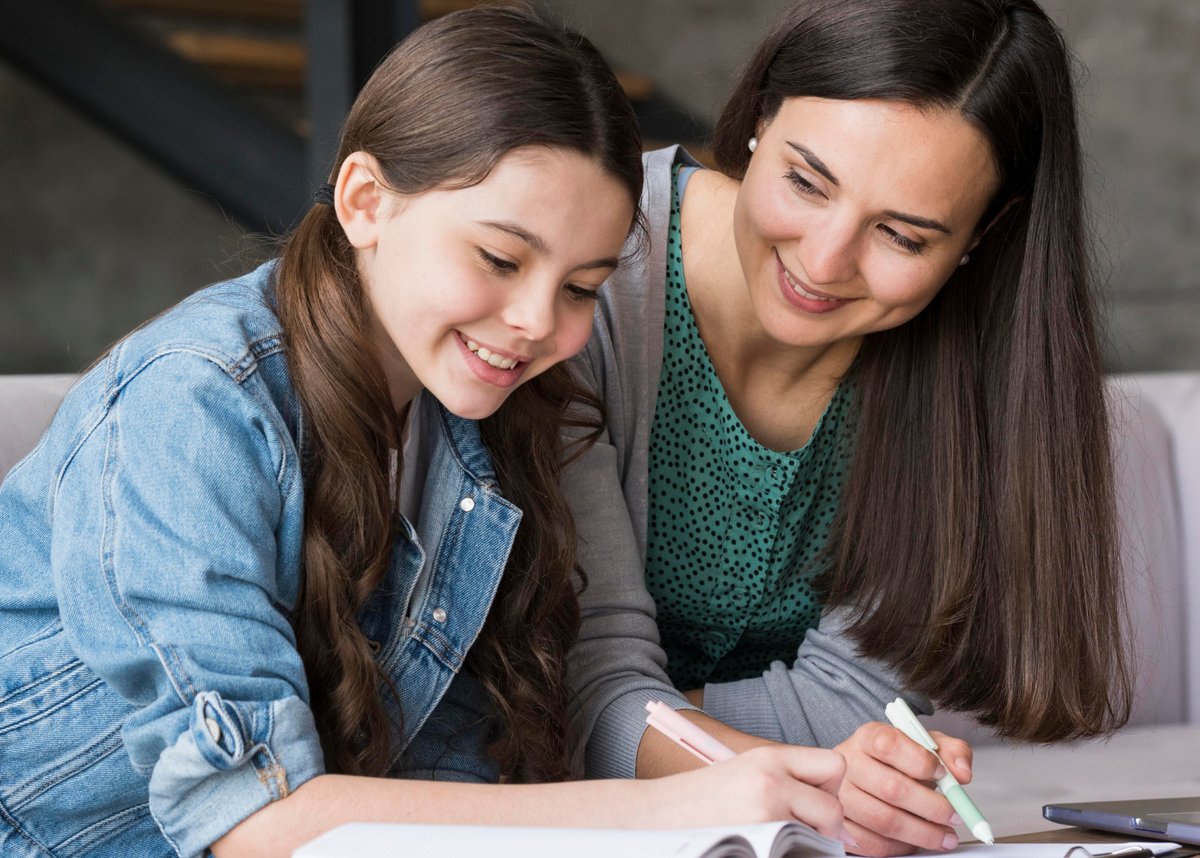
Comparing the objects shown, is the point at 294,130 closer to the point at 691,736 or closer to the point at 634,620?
the point at 634,620

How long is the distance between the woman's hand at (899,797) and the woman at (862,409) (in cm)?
19

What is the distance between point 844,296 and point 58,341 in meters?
3.05

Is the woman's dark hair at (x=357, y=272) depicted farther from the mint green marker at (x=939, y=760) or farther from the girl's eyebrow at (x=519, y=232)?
the mint green marker at (x=939, y=760)

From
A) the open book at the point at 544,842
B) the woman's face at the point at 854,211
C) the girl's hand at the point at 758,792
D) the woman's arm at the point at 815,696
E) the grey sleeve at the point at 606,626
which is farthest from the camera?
the woman's arm at the point at 815,696

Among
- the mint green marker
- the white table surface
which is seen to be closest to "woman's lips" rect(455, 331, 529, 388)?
the mint green marker

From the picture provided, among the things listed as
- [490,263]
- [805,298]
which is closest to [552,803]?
[490,263]

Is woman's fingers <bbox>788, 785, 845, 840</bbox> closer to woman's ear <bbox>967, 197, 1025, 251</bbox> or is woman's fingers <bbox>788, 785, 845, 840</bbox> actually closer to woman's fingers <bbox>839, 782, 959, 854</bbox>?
woman's fingers <bbox>839, 782, 959, 854</bbox>

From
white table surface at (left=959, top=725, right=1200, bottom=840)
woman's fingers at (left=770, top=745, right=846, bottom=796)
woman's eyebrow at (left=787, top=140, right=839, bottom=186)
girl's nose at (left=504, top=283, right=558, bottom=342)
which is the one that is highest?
woman's eyebrow at (left=787, top=140, right=839, bottom=186)

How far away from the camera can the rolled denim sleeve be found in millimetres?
762

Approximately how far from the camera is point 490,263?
0.90 m

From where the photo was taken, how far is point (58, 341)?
3562 mm

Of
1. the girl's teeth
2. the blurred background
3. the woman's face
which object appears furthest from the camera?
the blurred background

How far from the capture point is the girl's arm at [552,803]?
2.42 ft

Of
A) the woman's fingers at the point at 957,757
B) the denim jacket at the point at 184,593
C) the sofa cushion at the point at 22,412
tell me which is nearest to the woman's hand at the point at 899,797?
the woman's fingers at the point at 957,757
